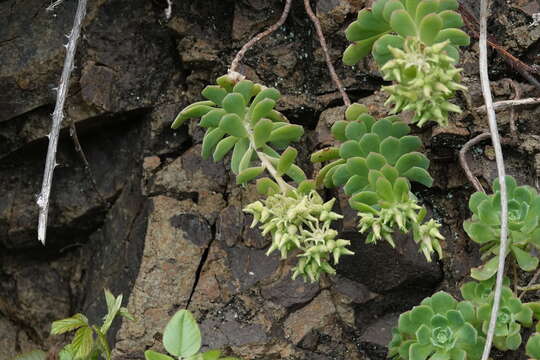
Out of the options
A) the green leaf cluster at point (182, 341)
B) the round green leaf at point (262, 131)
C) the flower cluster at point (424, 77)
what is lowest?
the green leaf cluster at point (182, 341)

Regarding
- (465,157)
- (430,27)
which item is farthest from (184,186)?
(430,27)

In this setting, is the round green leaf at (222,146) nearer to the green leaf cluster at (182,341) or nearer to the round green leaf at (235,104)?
the round green leaf at (235,104)

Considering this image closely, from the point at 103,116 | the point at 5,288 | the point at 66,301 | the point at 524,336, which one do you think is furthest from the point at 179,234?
the point at 524,336

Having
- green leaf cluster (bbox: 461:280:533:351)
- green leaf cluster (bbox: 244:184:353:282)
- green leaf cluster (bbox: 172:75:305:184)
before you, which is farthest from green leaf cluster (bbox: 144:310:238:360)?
green leaf cluster (bbox: 461:280:533:351)

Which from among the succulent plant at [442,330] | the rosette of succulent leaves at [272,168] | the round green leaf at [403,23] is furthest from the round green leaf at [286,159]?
the succulent plant at [442,330]

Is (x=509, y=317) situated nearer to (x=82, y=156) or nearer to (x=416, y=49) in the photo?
(x=416, y=49)

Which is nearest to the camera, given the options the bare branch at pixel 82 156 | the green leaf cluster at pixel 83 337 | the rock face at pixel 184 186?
the green leaf cluster at pixel 83 337
